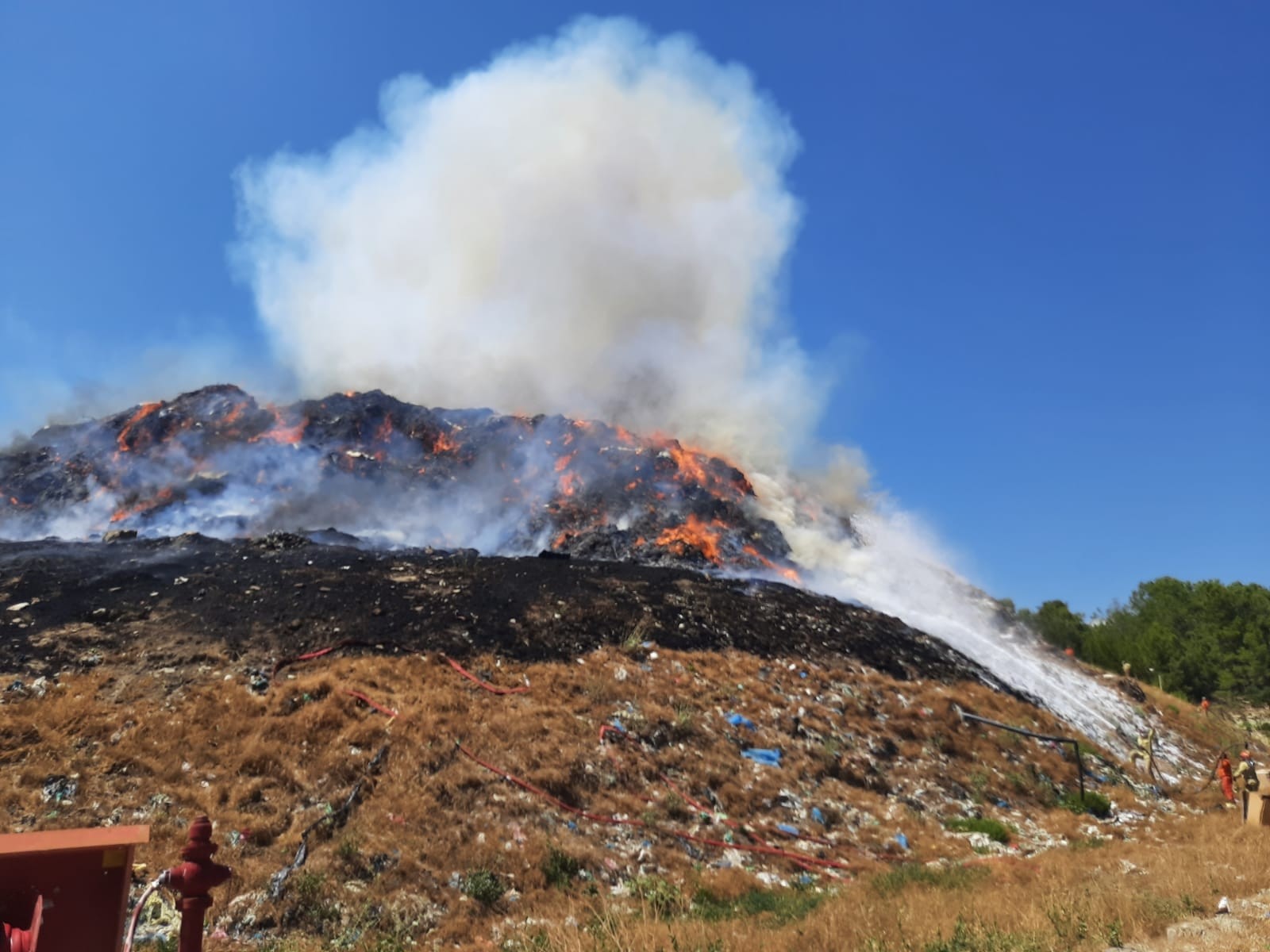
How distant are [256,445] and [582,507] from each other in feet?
66.5

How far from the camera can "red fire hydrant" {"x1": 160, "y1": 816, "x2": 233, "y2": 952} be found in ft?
14.4

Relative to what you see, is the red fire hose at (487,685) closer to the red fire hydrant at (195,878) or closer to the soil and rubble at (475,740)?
the soil and rubble at (475,740)

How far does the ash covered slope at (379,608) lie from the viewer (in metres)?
15.4

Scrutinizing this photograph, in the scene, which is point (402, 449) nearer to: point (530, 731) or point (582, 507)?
point (582, 507)

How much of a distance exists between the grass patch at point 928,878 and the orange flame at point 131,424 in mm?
46414

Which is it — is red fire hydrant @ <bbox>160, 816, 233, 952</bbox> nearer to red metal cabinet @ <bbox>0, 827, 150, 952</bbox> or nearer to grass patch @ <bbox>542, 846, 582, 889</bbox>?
red metal cabinet @ <bbox>0, 827, 150, 952</bbox>

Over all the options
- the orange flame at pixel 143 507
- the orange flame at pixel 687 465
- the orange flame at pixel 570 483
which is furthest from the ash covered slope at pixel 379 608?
the orange flame at pixel 687 465

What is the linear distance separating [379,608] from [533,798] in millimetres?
7706

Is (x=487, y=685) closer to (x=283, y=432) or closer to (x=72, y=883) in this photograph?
(x=72, y=883)

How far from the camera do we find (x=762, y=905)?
9914 millimetres

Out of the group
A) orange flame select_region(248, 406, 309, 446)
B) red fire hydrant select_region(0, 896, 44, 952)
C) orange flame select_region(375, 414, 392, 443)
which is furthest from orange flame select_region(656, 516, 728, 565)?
red fire hydrant select_region(0, 896, 44, 952)

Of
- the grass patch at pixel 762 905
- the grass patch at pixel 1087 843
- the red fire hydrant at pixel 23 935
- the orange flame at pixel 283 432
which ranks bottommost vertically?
the grass patch at pixel 1087 843

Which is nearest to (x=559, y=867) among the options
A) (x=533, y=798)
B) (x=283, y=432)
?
(x=533, y=798)

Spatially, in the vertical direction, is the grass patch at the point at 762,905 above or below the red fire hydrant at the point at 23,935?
below
